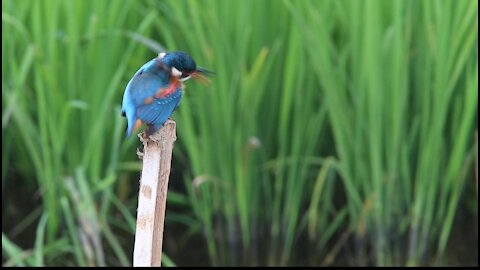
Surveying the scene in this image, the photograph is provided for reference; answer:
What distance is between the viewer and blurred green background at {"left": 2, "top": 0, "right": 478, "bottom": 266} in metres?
2.24

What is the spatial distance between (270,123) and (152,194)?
1.15m

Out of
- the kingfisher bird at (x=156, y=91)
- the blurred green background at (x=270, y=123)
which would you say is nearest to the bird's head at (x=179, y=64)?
the kingfisher bird at (x=156, y=91)

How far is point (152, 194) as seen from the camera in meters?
1.30

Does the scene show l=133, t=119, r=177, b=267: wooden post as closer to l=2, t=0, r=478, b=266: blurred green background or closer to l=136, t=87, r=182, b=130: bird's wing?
l=136, t=87, r=182, b=130: bird's wing

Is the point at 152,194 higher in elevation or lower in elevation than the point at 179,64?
lower

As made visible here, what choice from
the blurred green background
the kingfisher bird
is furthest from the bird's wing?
the blurred green background

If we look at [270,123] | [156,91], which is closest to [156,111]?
[156,91]

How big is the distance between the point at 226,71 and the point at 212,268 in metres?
0.50

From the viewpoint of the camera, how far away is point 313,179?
248 centimetres

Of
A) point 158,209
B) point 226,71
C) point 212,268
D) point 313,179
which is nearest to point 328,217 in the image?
point 313,179

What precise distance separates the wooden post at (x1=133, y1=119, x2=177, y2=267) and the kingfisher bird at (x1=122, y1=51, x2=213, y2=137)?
0.02 meters

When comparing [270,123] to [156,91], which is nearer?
[156,91]

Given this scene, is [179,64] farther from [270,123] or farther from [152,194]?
[270,123]

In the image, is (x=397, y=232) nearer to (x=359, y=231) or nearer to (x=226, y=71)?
(x=359, y=231)
